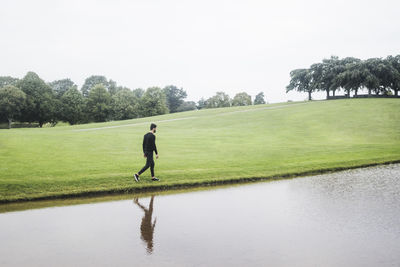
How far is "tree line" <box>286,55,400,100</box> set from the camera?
7219cm

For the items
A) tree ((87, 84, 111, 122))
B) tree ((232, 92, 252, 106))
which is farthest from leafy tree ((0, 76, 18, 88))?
tree ((232, 92, 252, 106))

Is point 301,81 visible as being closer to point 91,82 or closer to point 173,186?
point 173,186

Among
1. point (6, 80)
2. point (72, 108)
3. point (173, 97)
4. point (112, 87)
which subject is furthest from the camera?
point (173, 97)

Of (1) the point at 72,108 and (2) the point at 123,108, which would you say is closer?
(1) the point at 72,108

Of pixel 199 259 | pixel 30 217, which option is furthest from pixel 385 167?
pixel 30 217

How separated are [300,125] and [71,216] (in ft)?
119

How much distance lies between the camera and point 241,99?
14500 cm

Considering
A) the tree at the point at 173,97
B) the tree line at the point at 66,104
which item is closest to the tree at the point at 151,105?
the tree line at the point at 66,104

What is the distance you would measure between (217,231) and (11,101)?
82.0m

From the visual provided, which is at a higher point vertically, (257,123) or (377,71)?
(377,71)

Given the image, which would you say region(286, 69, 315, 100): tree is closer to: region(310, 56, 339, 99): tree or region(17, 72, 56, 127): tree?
region(310, 56, 339, 99): tree

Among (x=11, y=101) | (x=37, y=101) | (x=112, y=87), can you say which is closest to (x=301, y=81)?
(x=37, y=101)

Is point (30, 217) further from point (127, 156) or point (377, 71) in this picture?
point (377, 71)

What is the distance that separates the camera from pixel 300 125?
40.8 m
